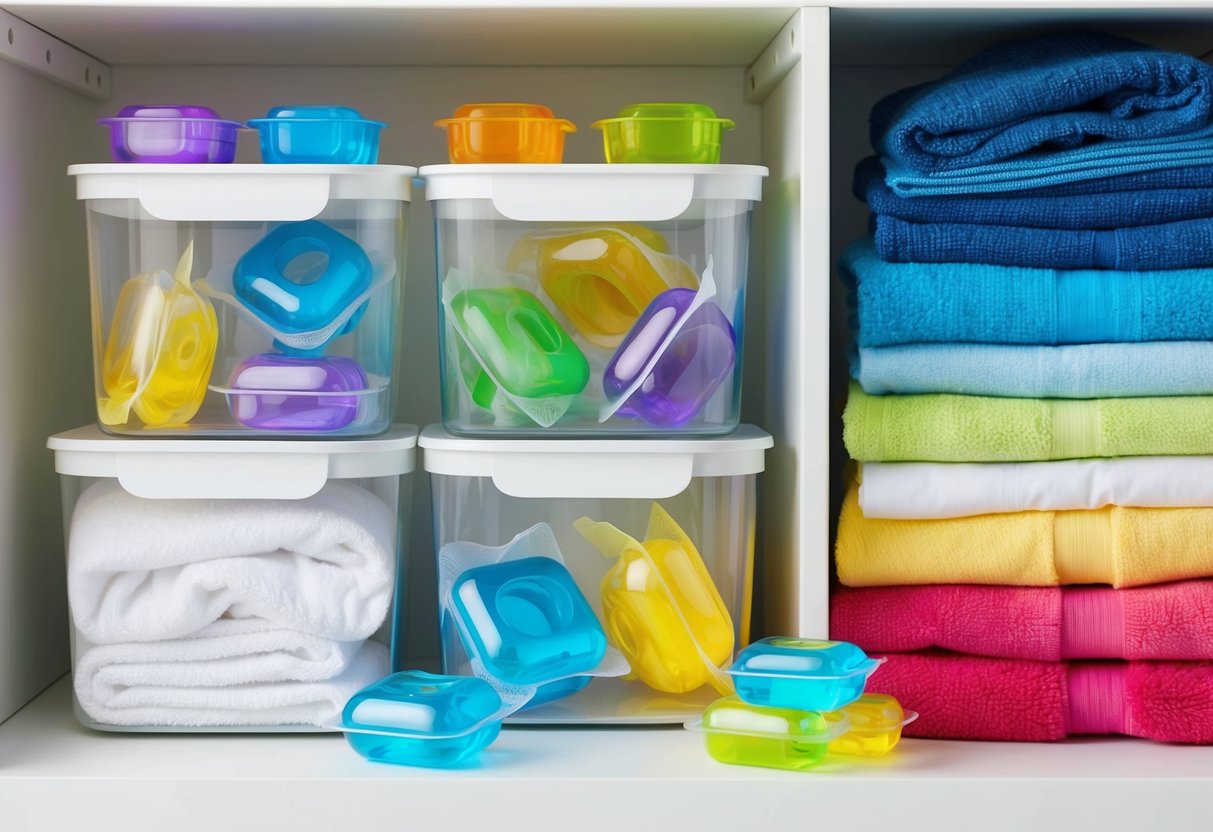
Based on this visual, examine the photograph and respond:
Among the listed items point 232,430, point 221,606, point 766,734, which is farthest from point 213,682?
point 766,734

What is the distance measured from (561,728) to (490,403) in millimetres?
242

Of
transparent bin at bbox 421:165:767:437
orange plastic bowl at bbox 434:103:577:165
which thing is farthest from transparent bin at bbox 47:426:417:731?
orange plastic bowl at bbox 434:103:577:165

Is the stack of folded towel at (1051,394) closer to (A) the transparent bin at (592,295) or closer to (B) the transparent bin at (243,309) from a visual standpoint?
(A) the transparent bin at (592,295)

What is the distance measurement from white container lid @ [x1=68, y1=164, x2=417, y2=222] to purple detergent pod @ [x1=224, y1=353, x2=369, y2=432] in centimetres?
10

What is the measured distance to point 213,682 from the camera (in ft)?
3.02

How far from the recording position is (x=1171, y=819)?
82 cm

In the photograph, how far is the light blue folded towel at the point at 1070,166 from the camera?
888 mm

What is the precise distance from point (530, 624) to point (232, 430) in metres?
0.26

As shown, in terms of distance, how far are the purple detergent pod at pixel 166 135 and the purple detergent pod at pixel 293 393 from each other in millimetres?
151

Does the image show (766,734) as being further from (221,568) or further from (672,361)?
(221,568)

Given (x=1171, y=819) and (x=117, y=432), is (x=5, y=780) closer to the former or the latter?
(x=117, y=432)

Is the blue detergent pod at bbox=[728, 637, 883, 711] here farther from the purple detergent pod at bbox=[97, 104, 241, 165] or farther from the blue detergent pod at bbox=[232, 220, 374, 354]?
the purple detergent pod at bbox=[97, 104, 241, 165]

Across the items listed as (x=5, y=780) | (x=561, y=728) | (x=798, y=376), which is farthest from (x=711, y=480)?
(x=5, y=780)

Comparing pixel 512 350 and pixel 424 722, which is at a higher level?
pixel 512 350
